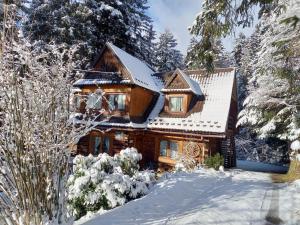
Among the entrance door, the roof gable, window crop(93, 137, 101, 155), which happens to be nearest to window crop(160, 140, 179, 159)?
the roof gable

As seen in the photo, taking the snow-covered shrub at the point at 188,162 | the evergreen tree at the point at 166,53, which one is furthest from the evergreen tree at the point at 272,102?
the evergreen tree at the point at 166,53

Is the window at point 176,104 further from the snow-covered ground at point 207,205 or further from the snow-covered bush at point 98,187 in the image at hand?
the snow-covered bush at point 98,187

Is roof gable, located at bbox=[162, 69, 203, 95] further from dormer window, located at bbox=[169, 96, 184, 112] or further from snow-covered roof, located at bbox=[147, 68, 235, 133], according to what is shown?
snow-covered roof, located at bbox=[147, 68, 235, 133]

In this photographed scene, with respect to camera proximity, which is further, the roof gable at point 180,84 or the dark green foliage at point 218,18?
the roof gable at point 180,84

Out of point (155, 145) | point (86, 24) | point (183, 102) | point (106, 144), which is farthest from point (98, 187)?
point (86, 24)

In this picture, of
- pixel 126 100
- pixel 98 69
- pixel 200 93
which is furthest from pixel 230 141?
pixel 98 69

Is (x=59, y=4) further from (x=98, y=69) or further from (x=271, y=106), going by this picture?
(x=271, y=106)

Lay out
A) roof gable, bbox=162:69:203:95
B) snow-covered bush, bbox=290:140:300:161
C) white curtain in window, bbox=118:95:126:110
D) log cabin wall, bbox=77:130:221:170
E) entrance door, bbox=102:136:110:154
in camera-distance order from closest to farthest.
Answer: snow-covered bush, bbox=290:140:300:161 < log cabin wall, bbox=77:130:221:170 < roof gable, bbox=162:69:203:95 < white curtain in window, bbox=118:95:126:110 < entrance door, bbox=102:136:110:154

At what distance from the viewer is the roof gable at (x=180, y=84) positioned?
19.2 metres


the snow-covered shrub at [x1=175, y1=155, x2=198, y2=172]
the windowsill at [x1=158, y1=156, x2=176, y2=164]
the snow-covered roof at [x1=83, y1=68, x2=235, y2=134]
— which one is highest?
the snow-covered roof at [x1=83, y1=68, x2=235, y2=134]

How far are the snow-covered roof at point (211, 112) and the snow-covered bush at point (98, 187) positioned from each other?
8573mm

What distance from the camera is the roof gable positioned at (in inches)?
756

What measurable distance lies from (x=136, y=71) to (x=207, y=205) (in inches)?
575

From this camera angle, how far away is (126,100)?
19719mm
